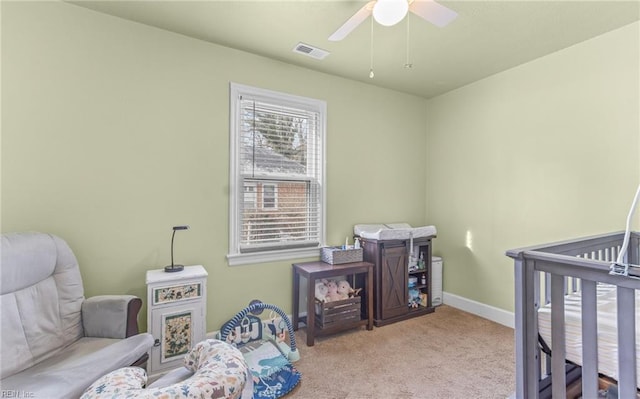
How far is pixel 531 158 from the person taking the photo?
2777 mm

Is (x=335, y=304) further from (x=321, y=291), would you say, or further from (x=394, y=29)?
(x=394, y=29)

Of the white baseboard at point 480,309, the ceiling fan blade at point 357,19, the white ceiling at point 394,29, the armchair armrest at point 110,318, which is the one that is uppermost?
the white ceiling at point 394,29

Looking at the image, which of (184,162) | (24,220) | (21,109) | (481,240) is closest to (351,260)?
(481,240)

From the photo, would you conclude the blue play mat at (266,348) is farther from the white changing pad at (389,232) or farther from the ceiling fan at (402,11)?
the ceiling fan at (402,11)

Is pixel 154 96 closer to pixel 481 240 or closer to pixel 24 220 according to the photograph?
pixel 24 220

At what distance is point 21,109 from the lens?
6.19ft

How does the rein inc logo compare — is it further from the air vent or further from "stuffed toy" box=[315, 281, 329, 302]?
the air vent

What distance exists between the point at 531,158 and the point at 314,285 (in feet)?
7.76

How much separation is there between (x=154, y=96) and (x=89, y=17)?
2.08 feet

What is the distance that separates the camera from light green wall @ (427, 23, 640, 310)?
7.48 ft

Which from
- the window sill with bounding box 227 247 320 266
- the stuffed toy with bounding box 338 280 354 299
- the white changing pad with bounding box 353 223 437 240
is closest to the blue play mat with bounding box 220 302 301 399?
the window sill with bounding box 227 247 320 266

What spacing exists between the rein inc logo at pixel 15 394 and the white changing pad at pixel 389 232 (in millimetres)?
2476

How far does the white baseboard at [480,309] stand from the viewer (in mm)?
2898

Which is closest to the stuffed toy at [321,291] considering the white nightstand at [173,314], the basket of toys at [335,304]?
the basket of toys at [335,304]
